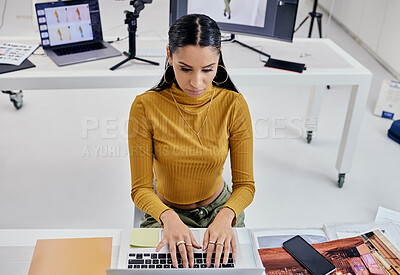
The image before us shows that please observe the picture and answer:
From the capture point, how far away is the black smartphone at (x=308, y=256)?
3.52ft

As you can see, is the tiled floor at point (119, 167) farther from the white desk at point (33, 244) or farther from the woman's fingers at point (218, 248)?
the woman's fingers at point (218, 248)

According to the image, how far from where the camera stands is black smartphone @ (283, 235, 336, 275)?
1.07 metres

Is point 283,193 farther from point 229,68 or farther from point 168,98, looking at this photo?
point 168,98

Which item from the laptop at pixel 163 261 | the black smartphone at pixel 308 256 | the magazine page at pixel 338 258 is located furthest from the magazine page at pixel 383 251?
the laptop at pixel 163 261

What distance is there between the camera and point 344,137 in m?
2.36

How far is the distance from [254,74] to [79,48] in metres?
0.92

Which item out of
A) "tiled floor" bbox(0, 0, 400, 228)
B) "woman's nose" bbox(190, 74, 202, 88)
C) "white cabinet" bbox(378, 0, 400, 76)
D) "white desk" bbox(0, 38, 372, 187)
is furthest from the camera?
"white cabinet" bbox(378, 0, 400, 76)

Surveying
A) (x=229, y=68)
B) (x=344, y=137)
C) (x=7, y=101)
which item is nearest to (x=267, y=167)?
(x=344, y=137)

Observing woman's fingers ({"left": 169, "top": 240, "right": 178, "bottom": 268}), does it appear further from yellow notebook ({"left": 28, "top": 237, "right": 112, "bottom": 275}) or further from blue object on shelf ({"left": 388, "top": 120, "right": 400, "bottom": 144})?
blue object on shelf ({"left": 388, "top": 120, "right": 400, "bottom": 144})

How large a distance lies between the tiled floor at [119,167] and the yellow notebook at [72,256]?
1031 millimetres

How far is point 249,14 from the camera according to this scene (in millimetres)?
2234

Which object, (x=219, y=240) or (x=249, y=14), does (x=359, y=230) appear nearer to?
(x=219, y=240)

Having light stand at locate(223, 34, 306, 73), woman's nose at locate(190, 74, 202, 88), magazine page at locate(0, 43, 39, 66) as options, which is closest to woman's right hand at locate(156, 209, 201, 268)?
woman's nose at locate(190, 74, 202, 88)

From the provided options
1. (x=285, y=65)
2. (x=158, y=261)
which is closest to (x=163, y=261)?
(x=158, y=261)
